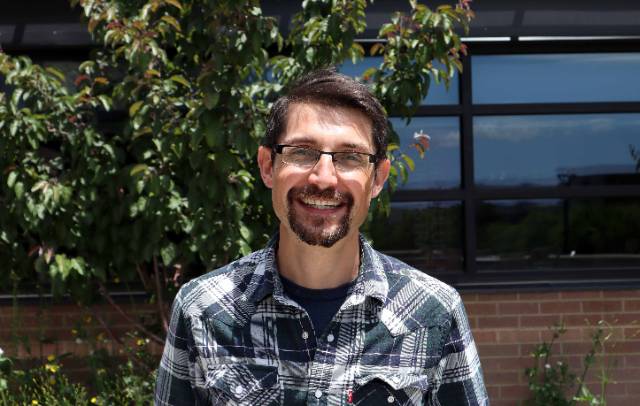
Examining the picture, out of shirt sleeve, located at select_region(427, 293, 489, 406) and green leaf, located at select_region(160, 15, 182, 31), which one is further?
green leaf, located at select_region(160, 15, 182, 31)

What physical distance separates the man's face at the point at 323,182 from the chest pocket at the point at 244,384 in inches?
12.5

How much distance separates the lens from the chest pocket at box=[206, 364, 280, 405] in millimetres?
1915

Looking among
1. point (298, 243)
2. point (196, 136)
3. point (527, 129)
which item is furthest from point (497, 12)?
point (298, 243)

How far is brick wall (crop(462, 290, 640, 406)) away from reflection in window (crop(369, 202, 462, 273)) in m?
0.34

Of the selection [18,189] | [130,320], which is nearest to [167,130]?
[18,189]

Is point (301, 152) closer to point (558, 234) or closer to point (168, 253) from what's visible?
point (168, 253)

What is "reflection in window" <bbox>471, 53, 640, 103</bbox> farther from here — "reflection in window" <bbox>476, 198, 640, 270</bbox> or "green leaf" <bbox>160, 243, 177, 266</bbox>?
"green leaf" <bbox>160, 243, 177, 266</bbox>

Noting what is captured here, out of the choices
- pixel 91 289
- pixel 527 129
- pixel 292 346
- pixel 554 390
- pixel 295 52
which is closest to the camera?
pixel 292 346

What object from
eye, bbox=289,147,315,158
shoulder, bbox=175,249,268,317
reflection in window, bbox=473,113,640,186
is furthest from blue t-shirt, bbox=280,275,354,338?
reflection in window, bbox=473,113,640,186

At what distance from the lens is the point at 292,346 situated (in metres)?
1.95

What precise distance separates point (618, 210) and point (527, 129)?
85cm

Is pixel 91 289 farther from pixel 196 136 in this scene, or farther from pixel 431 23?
pixel 431 23

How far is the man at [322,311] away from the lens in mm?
1928

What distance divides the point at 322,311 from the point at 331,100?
1.62 feet
